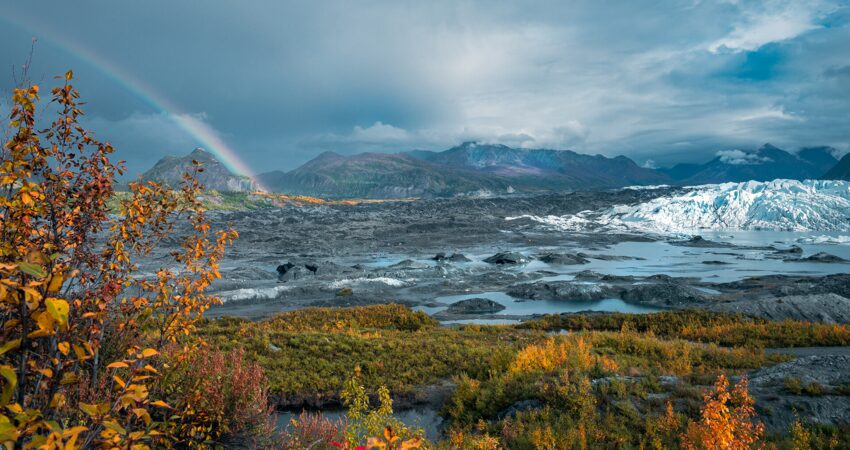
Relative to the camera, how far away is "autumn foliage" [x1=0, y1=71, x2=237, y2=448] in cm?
253

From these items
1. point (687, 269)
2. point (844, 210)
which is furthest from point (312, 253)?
point (844, 210)

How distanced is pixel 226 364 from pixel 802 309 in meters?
34.7

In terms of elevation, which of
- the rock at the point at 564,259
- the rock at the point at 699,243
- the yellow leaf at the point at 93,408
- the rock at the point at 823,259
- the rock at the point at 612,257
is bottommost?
the rock at the point at 823,259

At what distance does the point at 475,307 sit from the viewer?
132 ft

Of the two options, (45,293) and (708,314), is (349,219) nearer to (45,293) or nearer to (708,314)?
(708,314)

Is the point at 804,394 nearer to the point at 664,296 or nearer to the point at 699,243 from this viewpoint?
the point at 664,296

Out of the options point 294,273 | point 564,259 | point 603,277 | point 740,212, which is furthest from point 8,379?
point 740,212

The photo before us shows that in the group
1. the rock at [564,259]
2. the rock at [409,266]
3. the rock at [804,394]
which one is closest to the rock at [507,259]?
the rock at [564,259]

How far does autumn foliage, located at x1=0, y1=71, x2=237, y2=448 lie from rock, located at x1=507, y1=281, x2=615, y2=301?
4285 centimetres

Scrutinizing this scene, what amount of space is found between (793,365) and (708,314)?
1766cm

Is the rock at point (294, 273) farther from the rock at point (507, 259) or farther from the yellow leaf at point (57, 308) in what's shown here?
the yellow leaf at point (57, 308)

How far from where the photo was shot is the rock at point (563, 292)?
45469mm

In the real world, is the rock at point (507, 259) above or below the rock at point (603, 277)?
above

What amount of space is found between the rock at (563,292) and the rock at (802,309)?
14492 mm
